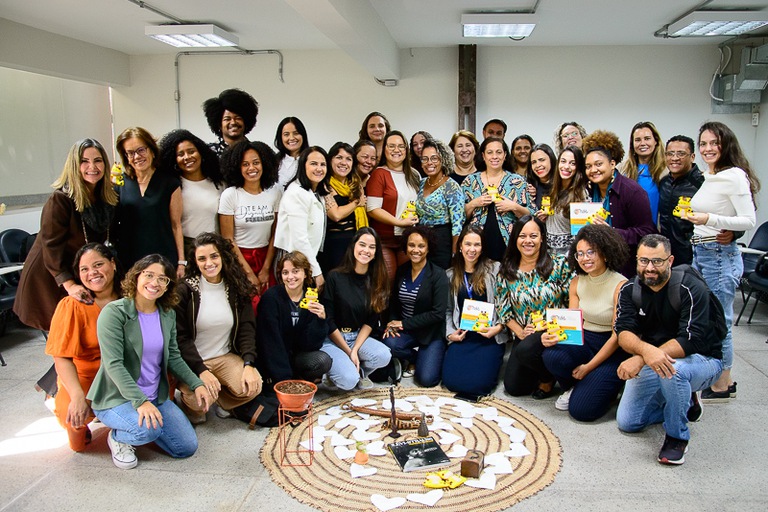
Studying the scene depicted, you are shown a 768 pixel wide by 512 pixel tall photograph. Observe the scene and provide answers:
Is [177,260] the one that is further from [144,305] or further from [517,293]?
[517,293]

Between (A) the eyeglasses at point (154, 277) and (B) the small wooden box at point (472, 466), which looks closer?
(B) the small wooden box at point (472, 466)

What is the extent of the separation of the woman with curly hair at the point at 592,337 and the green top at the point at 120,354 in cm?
216

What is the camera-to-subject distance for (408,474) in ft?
8.60

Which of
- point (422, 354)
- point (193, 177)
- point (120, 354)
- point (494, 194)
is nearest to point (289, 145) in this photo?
point (193, 177)

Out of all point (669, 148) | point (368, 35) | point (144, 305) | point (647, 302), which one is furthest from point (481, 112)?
point (144, 305)

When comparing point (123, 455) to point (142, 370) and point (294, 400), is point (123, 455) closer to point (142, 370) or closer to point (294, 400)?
point (142, 370)

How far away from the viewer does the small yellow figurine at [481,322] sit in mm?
3617

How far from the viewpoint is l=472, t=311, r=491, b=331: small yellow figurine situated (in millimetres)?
3617

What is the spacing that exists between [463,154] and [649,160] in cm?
127

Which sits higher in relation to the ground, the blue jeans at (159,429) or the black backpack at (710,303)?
the black backpack at (710,303)

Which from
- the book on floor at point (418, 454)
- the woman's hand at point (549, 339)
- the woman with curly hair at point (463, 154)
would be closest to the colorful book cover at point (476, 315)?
the woman's hand at point (549, 339)

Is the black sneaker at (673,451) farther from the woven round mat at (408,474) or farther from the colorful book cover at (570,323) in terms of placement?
the colorful book cover at (570,323)

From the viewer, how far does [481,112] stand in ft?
22.9

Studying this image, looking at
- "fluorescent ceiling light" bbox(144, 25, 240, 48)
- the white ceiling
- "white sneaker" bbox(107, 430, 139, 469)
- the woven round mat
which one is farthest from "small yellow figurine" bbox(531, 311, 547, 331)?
"fluorescent ceiling light" bbox(144, 25, 240, 48)
